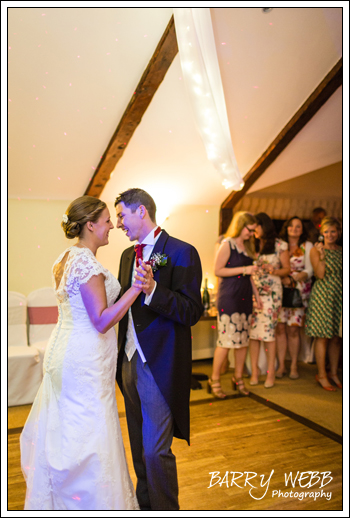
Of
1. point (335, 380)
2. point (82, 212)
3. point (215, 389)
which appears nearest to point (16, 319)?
point (215, 389)

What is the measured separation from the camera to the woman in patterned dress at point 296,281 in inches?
154

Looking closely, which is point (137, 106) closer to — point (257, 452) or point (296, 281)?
point (296, 281)

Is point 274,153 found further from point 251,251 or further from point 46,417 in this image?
point 46,417

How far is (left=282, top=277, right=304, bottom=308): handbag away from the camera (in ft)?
13.0

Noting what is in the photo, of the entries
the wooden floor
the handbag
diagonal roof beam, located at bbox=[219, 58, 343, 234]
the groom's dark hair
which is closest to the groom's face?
the groom's dark hair

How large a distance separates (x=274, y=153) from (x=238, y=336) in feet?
6.41

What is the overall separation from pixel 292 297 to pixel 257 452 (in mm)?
1977

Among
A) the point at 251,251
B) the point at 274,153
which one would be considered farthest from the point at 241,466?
the point at 274,153

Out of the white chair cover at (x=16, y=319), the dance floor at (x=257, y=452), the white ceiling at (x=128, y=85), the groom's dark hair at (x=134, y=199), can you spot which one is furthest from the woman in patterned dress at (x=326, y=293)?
the groom's dark hair at (x=134, y=199)

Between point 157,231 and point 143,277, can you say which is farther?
point 157,231

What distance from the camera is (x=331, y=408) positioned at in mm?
3213

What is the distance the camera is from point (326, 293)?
3.70m

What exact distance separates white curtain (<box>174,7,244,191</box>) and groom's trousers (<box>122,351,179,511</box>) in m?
1.48

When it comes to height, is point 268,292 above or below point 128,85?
below
